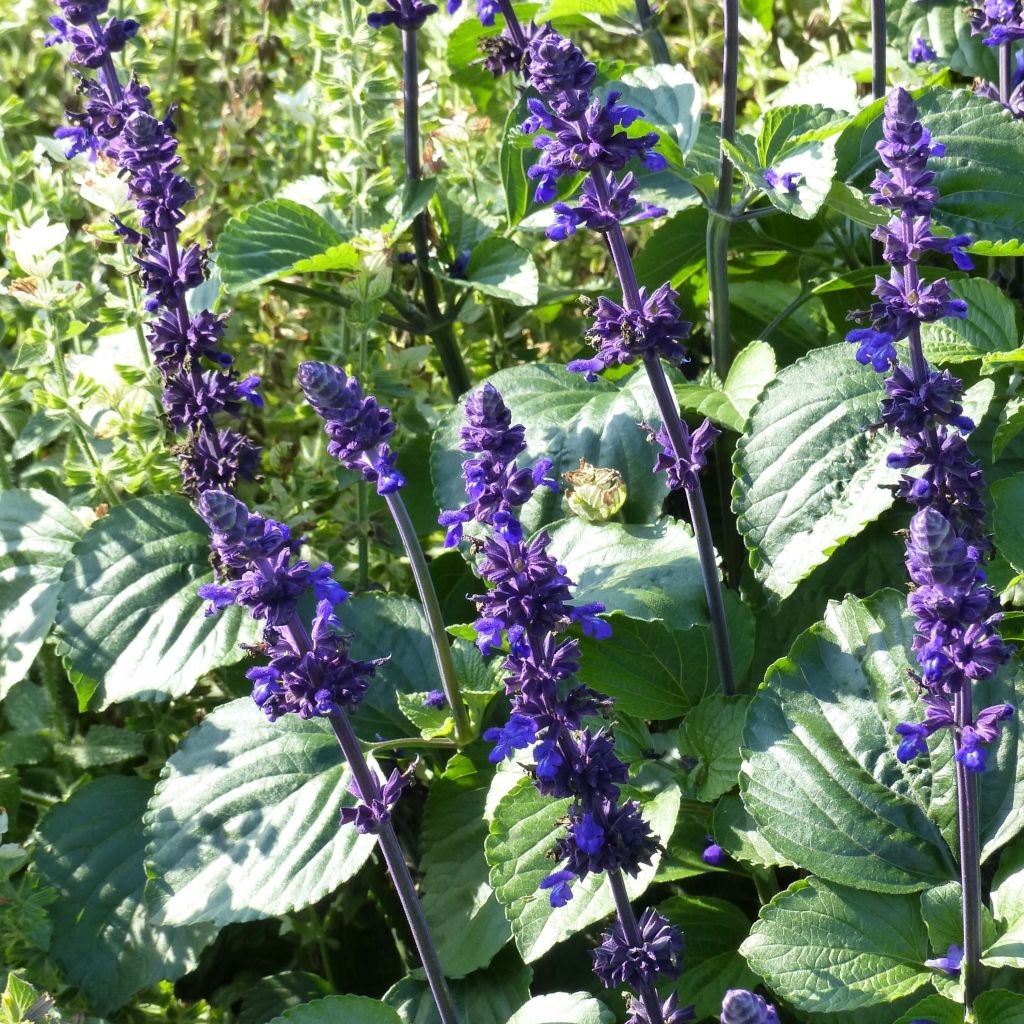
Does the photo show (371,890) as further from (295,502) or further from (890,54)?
(890,54)

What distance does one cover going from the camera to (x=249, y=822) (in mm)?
2129

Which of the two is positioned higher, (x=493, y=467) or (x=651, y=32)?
(x=651, y=32)

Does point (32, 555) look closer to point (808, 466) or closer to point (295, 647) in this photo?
point (295, 647)

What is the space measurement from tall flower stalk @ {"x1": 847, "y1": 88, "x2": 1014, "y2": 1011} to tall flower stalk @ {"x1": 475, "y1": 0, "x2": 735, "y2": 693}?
272 mm

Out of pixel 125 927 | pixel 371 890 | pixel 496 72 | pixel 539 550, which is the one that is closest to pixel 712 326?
pixel 496 72

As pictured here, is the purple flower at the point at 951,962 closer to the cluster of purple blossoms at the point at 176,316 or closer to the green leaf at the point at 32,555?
the cluster of purple blossoms at the point at 176,316

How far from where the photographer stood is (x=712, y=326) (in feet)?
8.23

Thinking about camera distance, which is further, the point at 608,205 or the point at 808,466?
the point at 808,466

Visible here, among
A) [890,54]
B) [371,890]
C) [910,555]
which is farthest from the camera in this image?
[890,54]

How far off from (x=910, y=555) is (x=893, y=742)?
657mm

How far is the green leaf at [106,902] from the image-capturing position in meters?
2.24

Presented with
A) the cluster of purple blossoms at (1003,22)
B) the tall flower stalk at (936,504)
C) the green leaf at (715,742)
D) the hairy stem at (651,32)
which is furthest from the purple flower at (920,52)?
the green leaf at (715,742)

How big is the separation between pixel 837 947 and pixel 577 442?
98cm

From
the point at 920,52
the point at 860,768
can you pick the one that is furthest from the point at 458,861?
the point at 920,52
